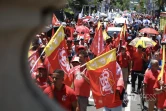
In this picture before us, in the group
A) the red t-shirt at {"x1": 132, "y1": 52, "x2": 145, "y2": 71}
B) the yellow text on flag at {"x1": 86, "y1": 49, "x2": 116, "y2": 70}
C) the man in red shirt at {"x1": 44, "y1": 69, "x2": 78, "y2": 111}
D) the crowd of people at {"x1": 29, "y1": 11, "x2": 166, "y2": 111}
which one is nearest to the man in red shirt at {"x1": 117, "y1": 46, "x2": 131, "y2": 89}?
the crowd of people at {"x1": 29, "y1": 11, "x2": 166, "y2": 111}

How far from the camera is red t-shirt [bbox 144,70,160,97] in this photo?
27.1 feet

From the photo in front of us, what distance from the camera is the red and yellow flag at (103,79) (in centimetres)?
692

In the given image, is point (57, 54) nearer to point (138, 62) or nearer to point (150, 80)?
point (150, 80)

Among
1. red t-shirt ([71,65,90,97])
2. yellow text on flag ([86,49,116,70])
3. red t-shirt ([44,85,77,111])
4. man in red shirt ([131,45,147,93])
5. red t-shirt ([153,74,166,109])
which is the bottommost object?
man in red shirt ([131,45,147,93])

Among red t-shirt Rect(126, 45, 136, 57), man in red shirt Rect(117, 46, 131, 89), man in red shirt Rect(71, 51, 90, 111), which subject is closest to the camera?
man in red shirt Rect(71, 51, 90, 111)

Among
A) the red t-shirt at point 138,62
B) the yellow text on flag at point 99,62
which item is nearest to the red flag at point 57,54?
the yellow text on flag at point 99,62

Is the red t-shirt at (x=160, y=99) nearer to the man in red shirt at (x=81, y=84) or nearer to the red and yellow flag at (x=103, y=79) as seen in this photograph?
the red and yellow flag at (x=103, y=79)

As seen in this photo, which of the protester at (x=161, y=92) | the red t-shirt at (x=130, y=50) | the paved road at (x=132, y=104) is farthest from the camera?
the red t-shirt at (x=130, y=50)

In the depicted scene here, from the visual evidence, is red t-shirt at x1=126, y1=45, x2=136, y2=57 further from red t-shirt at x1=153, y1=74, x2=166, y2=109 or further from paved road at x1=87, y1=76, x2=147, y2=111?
red t-shirt at x1=153, y1=74, x2=166, y2=109

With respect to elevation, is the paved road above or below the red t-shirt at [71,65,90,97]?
below

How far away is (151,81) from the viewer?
328 inches

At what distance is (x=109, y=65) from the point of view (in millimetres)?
7246

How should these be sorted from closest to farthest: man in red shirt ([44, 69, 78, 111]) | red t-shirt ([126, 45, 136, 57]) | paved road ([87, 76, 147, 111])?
1. man in red shirt ([44, 69, 78, 111])
2. paved road ([87, 76, 147, 111])
3. red t-shirt ([126, 45, 136, 57])

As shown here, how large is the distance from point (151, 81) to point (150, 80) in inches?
1.1
